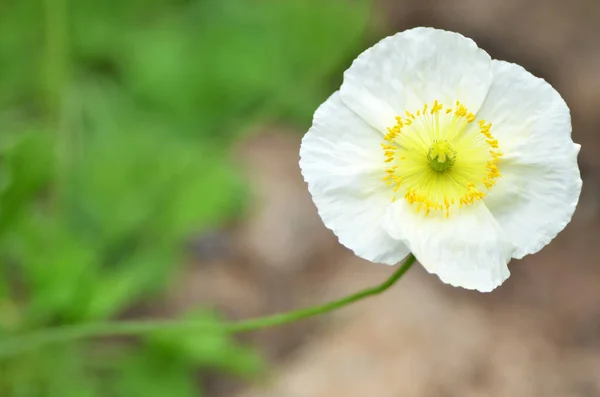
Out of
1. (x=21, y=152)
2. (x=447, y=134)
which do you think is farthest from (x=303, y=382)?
(x=447, y=134)

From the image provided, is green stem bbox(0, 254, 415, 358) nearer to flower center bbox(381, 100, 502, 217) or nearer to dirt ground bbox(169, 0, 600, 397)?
flower center bbox(381, 100, 502, 217)

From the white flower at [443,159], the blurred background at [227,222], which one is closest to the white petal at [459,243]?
the white flower at [443,159]

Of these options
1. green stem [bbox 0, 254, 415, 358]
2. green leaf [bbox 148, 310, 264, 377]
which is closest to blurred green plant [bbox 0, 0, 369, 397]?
green leaf [bbox 148, 310, 264, 377]

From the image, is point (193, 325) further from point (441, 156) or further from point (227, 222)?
point (227, 222)

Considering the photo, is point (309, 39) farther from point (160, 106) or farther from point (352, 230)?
point (352, 230)

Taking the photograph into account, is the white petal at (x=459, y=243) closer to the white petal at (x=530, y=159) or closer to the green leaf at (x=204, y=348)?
the white petal at (x=530, y=159)

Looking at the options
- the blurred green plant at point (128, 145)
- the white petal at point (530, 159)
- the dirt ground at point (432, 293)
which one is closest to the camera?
the white petal at point (530, 159)
